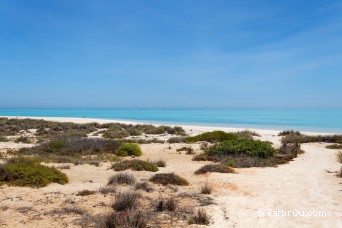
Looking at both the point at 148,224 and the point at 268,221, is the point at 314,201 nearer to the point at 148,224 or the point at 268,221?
the point at 268,221

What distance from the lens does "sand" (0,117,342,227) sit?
25.3 feet

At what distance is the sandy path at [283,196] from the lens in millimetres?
7723

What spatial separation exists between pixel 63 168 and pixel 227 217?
27.3 feet

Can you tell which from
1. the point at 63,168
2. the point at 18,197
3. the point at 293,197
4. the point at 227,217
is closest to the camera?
the point at 227,217

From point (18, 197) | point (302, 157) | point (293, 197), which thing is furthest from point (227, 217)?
point (302, 157)

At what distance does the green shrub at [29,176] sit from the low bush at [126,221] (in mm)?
4575

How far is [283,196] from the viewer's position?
10141mm

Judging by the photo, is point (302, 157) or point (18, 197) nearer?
point (18, 197)

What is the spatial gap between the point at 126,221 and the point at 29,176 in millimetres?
5436

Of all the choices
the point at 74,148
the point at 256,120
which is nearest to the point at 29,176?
the point at 74,148

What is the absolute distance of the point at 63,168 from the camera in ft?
45.8

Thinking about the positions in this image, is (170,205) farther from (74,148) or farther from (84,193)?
(74,148)

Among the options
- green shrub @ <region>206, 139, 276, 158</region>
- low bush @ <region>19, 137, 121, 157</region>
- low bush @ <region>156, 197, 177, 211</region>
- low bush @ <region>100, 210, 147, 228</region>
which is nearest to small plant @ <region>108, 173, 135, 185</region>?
low bush @ <region>156, 197, 177, 211</region>

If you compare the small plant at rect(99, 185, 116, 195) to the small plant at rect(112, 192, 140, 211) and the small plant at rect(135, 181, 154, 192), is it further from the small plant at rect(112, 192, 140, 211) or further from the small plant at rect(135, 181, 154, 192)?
the small plant at rect(112, 192, 140, 211)
